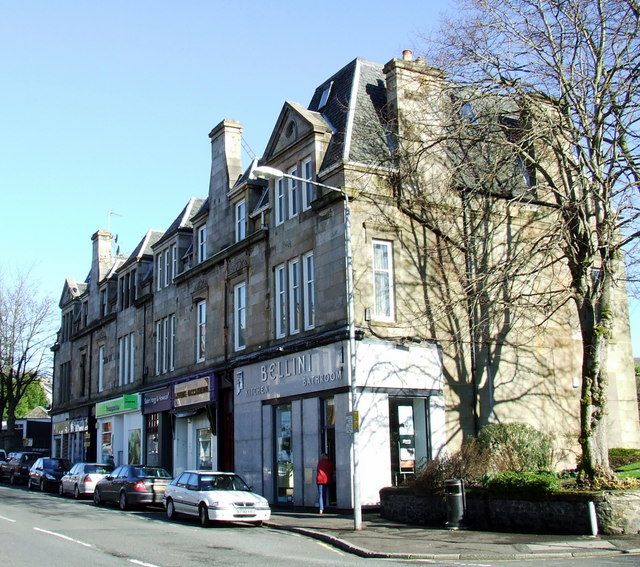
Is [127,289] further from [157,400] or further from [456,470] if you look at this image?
[456,470]

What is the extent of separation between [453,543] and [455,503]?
2351 mm

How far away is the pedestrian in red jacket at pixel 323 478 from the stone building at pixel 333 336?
45cm

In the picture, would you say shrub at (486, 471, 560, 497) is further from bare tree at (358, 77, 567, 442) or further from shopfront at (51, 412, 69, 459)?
shopfront at (51, 412, 69, 459)

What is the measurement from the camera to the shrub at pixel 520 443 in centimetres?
2212

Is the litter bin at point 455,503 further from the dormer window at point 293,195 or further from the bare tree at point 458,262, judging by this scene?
the dormer window at point 293,195

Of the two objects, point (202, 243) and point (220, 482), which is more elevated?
point (202, 243)

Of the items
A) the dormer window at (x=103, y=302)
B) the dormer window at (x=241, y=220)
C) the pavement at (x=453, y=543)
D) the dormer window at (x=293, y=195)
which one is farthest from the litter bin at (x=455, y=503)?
the dormer window at (x=103, y=302)

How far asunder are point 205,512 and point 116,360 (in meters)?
25.3

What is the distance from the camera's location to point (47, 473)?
3641 cm

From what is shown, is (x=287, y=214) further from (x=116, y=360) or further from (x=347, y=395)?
(x=116, y=360)

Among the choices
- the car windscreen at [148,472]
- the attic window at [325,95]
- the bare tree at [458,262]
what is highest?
the attic window at [325,95]

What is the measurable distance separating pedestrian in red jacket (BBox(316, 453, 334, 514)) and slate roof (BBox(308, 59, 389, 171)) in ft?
29.8

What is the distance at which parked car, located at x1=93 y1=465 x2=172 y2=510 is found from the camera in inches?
1018

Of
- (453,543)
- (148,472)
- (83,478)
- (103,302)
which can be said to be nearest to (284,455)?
(148,472)
